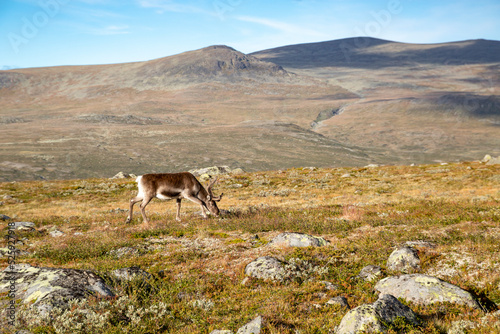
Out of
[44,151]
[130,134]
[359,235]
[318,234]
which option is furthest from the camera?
[130,134]

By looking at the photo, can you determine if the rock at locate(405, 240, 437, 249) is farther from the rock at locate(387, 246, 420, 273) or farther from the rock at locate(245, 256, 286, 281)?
the rock at locate(245, 256, 286, 281)

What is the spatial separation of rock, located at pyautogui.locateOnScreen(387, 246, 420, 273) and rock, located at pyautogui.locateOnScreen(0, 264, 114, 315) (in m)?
7.49

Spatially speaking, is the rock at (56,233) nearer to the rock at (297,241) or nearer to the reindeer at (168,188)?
the reindeer at (168,188)

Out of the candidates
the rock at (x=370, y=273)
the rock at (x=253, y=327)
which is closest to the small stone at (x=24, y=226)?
the rock at (x=253, y=327)

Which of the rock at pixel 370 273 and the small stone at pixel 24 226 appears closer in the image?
the rock at pixel 370 273

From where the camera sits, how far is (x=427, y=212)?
1655cm

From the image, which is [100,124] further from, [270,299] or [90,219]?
[270,299]

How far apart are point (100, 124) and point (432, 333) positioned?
185m

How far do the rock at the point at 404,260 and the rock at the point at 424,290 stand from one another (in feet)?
3.41

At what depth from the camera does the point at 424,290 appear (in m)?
7.78

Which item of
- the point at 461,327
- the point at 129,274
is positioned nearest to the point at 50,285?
the point at 129,274

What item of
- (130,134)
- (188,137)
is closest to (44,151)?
(130,134)

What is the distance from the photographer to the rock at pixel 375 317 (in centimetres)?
625

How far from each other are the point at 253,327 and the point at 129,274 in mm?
4114
